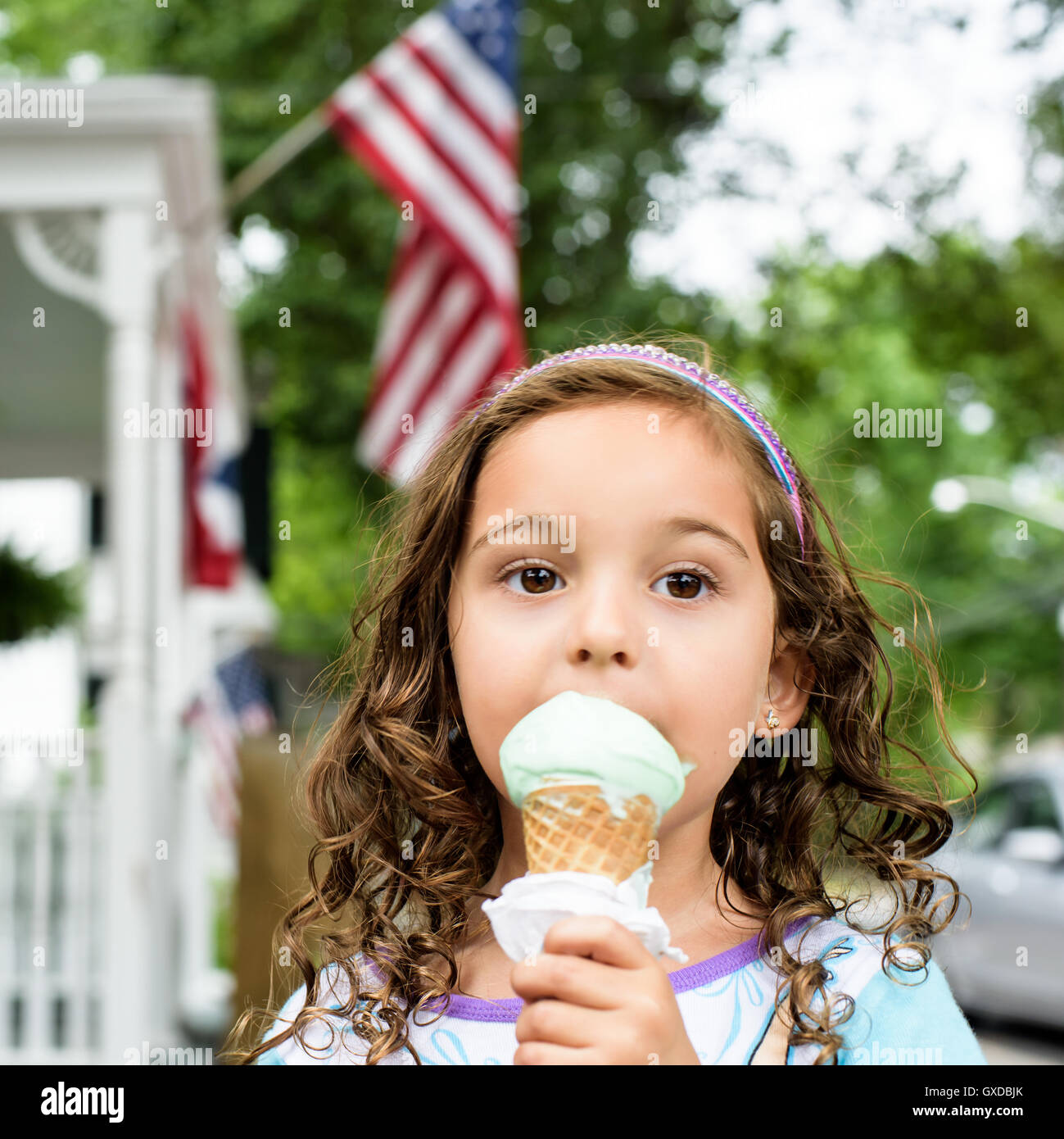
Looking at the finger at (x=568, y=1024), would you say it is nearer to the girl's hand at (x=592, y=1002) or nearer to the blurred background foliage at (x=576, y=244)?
the girl's hand at (x=592, y=1002)

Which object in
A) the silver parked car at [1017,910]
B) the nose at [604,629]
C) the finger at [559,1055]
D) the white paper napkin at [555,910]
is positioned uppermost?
the silver parked car at [1017,910]

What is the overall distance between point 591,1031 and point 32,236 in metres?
5.80

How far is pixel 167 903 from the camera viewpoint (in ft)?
24.9

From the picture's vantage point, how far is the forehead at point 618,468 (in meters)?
1.60

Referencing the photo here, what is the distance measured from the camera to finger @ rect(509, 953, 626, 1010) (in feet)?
4.24

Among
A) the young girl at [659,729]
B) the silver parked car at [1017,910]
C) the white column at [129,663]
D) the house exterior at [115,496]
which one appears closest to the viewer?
the young girl at [659,729]

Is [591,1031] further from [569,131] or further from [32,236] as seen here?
[569,131]

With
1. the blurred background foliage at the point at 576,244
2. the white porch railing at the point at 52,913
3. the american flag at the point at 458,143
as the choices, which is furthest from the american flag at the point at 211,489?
the blurred background foliage at the point at 576,244

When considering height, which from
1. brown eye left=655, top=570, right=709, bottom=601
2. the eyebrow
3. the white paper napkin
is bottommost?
the white paper napkin

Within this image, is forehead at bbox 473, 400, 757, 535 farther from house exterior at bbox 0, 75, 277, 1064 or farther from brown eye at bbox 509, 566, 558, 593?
house exterior at bbox 0, 75, 277, 1064

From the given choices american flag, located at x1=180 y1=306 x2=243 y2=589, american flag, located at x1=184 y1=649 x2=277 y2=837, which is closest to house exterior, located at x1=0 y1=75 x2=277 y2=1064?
american flag, located at x1=180 y1=306 x2=243 y2=589

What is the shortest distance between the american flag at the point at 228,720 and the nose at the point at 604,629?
768 centimetres

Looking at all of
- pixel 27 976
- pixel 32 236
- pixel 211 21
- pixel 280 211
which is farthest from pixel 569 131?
pixel 27 976

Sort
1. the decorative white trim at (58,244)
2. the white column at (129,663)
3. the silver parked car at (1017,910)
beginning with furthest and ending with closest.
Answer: the silver parked car at (1017,910)
the decorative white trim at (58,244)
the white column at (129,663)
